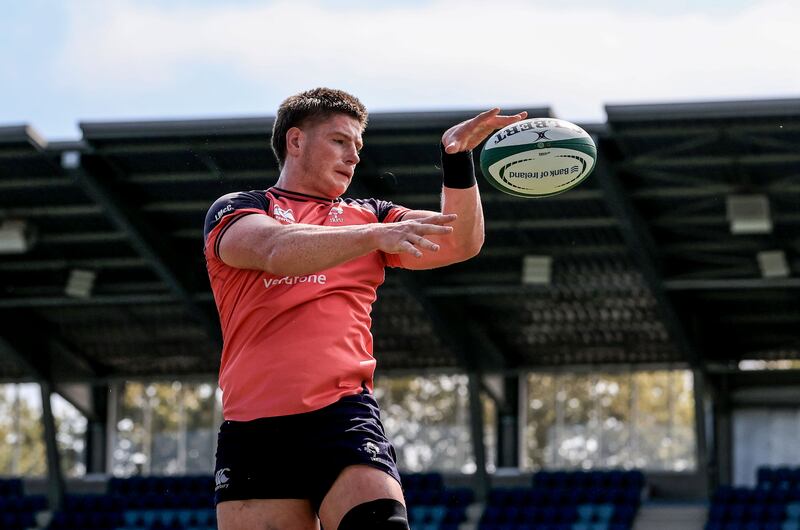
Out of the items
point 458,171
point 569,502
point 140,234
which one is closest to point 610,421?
point 569,502

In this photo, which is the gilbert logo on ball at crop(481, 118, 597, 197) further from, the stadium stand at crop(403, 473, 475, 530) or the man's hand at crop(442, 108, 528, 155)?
the stadium stand at crop(403, 473, 475, 530)

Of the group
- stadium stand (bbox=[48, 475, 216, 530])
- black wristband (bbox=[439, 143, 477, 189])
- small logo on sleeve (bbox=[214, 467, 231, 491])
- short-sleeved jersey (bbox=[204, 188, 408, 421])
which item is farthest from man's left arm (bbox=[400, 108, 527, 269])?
stadium stand (bbox=[48, 475, 216, 530])

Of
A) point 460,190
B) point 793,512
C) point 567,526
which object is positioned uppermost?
point 460,190

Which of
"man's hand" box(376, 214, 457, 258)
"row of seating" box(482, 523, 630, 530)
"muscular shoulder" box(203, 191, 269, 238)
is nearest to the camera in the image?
"man's hand" box(376, 214, 457, 258)

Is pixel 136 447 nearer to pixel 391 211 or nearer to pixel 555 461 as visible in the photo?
pixel 555 461

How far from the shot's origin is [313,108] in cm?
583

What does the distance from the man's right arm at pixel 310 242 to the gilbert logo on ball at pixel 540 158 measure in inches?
92.7

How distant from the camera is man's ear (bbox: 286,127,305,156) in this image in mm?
5836

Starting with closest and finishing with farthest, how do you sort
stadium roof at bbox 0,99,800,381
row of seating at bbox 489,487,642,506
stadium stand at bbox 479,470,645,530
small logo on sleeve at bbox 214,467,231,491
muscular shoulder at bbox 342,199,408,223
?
1. small logo on sleeve at bbox 214,467,231,491
2. muscular shoulder at bbox 342,199,408,223
3. stadium roof at bbox 0,99,800,381
4. stadium stand at bbox 479,470,645,530
5. row of seating at bbox 489,487,642,506

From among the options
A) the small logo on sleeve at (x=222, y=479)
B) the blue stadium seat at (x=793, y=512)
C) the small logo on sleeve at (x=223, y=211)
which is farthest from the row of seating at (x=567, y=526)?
the small logo on sleeve at (x=223, y=211)

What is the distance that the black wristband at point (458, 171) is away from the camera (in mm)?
5770

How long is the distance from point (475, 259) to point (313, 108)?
Result: 1904 cm

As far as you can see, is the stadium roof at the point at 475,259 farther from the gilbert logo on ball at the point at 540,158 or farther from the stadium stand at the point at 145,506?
the gilbert logo on ball at the point at 540,158

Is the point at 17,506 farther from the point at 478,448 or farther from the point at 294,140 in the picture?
the point at 294,140
